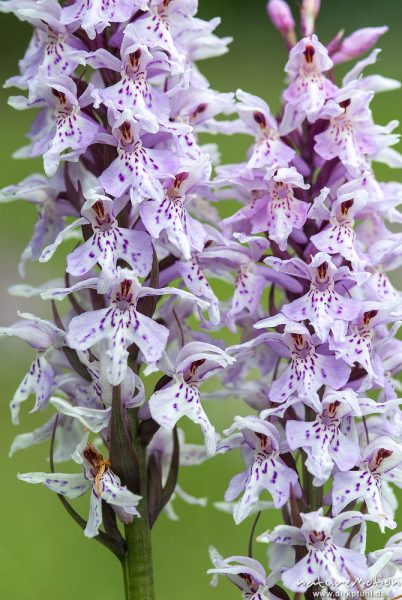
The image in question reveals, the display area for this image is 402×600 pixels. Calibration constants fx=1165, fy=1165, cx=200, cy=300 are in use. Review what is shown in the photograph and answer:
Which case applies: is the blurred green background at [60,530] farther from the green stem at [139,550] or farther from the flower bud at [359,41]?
the flower bud at [359,41]

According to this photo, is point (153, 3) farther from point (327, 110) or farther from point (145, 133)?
point (327, 110)

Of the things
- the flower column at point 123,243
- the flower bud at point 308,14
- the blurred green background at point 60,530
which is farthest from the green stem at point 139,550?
the blurred green background at point 60,530

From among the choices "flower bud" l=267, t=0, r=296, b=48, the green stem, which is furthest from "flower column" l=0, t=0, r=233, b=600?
"flower bud" l=267, t=0, r=296, b=48

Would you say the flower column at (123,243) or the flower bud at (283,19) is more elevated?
the flower bud at (283,19)

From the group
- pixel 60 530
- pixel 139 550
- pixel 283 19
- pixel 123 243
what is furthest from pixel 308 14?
pixel 60 530

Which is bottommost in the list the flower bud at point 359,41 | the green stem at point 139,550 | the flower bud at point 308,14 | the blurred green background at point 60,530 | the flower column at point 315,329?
the blurred green background at point 60,530

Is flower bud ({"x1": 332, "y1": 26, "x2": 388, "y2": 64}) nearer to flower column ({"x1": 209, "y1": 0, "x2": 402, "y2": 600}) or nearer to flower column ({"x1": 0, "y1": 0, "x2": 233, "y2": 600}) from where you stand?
flower column ({"x1": 209, "y1": 0, "x2": 402, "y2": 600})

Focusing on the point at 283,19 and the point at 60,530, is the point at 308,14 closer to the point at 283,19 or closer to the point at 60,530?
the point at 283,19
